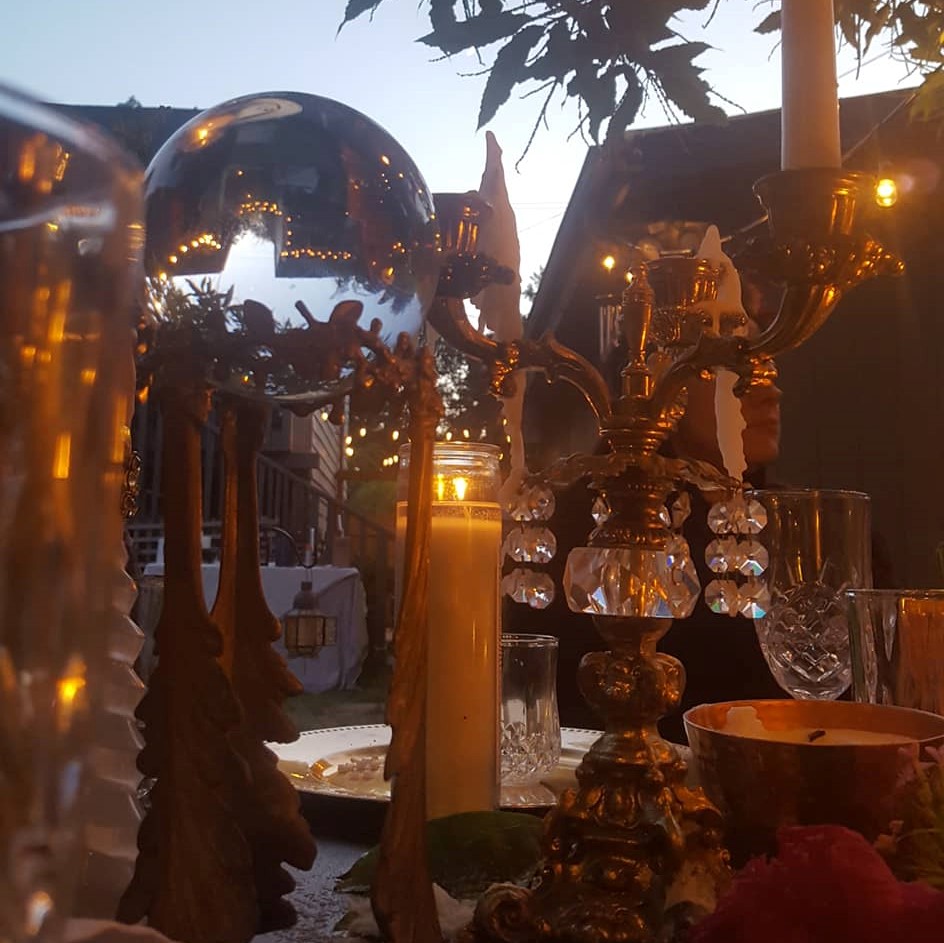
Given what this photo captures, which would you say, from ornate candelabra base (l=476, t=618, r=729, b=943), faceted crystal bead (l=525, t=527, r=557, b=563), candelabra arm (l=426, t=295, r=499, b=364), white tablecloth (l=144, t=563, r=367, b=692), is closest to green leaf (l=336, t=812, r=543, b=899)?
ornate candelabra base (l=476, t=618, r=729, b=943)

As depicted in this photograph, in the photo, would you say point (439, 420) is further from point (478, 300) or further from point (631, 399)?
point (478, 300)

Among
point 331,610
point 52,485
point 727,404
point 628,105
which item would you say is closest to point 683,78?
point 628,105

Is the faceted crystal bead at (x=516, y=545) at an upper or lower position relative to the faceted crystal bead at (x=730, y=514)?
lower

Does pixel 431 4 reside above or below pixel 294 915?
above

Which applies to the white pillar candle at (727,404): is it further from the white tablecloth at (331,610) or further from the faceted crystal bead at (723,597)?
the white tablecloth at (331,610)

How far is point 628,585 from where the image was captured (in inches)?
19.7

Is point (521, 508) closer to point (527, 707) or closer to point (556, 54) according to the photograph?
point (527, 707)

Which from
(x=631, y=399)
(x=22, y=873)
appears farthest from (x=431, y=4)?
(x=22, y=873)

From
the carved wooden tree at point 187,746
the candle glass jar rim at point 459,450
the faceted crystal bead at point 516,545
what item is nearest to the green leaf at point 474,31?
the candle glass jar rim at point 459,450

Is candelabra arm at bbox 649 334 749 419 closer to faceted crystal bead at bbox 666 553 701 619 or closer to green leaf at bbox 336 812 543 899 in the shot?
faceted crystal bead at bbox 666 553 701 619

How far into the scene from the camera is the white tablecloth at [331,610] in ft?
11.6

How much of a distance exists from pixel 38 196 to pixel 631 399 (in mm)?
407

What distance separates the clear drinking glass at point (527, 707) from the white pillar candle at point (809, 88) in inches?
15.6

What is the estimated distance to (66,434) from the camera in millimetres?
158
